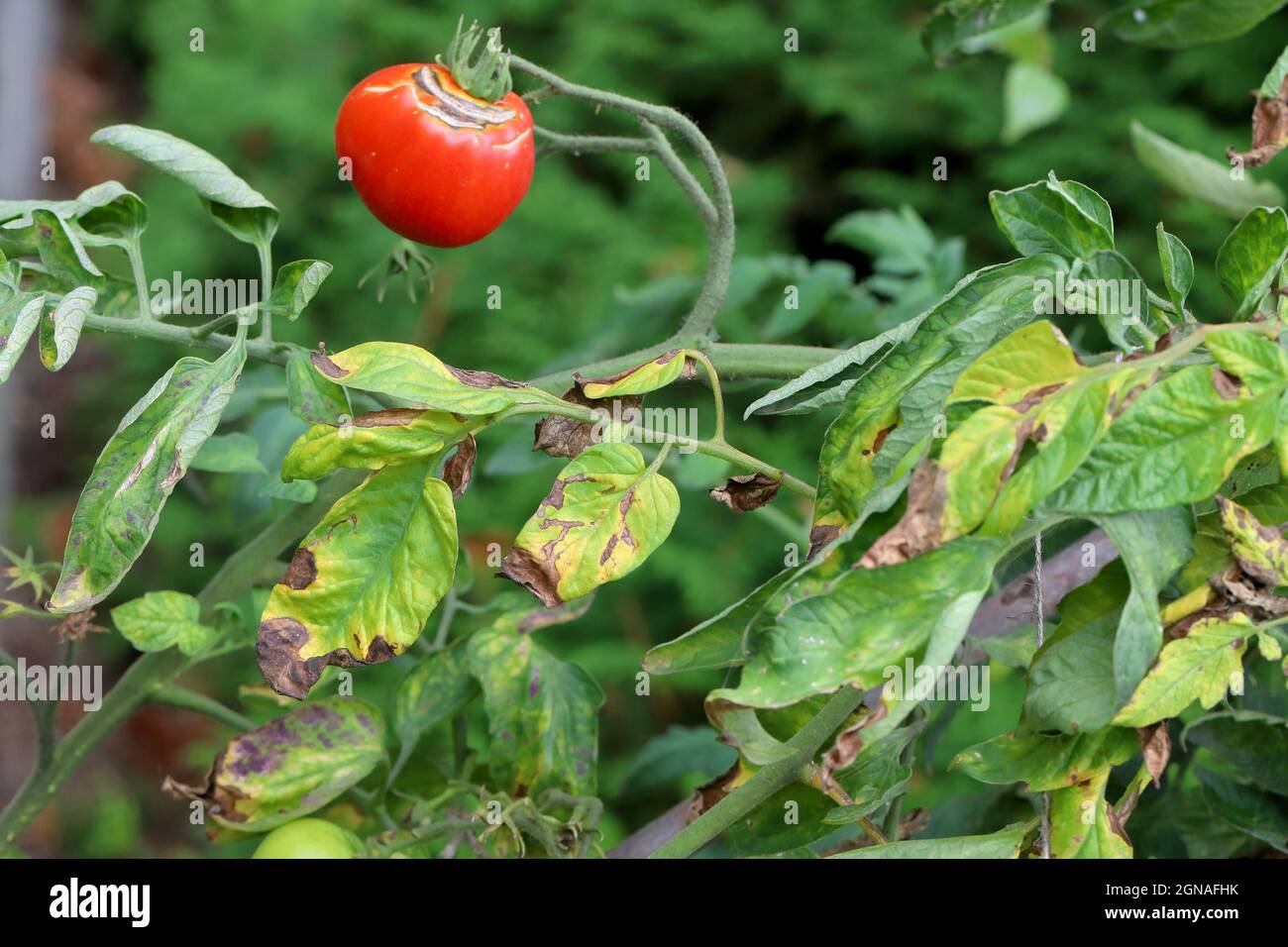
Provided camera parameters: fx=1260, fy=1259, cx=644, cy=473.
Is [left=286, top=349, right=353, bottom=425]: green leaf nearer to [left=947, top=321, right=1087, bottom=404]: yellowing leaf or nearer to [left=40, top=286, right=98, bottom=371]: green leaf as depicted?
[left=40, top=286, right=98, bottom=371]: green leaf

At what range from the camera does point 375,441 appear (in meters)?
0.48

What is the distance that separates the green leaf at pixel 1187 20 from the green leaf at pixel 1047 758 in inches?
17.5

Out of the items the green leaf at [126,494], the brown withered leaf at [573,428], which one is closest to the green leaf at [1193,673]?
the brown withered leaf at [573,428]

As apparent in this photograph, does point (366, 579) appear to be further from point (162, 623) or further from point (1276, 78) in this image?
point (1276, 78)

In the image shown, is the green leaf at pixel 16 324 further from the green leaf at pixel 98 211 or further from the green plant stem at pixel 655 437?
the green plant stem at pixel 655 437

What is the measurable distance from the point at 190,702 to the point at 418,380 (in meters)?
0.32

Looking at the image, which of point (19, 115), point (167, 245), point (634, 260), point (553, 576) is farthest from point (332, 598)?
point (19, 115)

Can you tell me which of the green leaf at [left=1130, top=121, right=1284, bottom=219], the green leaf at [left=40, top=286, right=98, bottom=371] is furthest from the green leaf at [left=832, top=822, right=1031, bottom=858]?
the green leaf at [left=1130, top=121, right=1284, bottom=219]

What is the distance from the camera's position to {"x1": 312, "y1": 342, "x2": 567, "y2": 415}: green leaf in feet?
1.53

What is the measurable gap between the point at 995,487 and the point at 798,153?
2.12 meters

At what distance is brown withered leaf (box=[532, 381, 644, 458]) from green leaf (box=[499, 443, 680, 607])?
0.03 meters

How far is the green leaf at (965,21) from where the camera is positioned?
0.71m

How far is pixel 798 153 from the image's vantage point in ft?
8.00

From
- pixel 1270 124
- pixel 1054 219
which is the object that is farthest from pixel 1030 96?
pixel 1054 219
